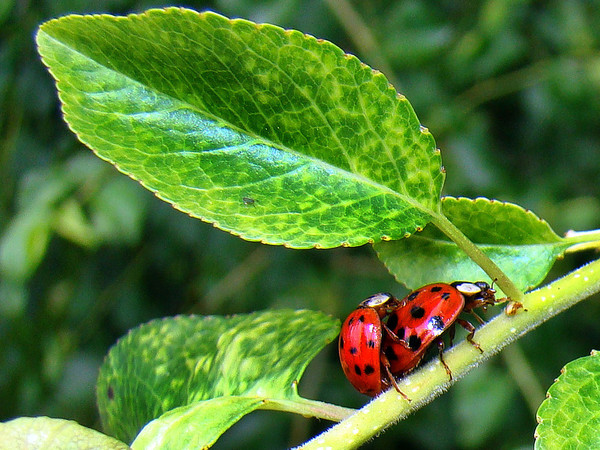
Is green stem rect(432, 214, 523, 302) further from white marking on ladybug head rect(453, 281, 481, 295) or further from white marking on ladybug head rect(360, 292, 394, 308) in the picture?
white marking on ladybug head rect(360, 292, 394, 308)

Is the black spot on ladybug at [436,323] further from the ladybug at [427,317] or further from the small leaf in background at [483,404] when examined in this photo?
the small leaf in background at [483,404]

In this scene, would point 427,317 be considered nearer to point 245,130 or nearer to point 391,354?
point 391,354

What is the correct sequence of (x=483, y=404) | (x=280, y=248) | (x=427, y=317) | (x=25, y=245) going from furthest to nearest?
1. (x=280, y=248)
2. (x=483, y=404)
3. (x=25, y=245)
4. (x=427, y=317)

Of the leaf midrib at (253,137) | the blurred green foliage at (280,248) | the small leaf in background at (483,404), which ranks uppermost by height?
the leaf midrib at (253,137)

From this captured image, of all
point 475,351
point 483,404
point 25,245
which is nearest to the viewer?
point 475,351

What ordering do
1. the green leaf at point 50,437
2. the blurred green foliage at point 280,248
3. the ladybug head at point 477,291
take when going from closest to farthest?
the green leaf at point 50,437 → the ladybug head at point 477,291 → the blurred green foliage at point 280,248

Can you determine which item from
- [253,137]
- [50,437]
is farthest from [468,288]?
[50,437]

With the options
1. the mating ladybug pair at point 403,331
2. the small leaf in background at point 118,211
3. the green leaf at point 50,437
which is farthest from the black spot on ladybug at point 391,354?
the small leaf in background at point 118,211

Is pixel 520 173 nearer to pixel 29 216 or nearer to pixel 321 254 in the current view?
pixel 321 254
